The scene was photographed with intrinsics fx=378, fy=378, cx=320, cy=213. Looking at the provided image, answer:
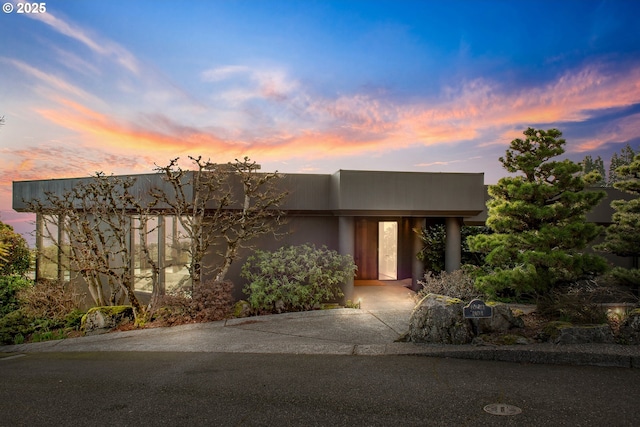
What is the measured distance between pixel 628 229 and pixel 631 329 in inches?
157

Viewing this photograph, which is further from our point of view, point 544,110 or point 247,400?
point 544,110

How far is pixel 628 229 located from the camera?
8.59 metres

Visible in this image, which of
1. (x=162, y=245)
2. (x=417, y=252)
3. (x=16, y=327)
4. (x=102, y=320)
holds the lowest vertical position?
(x=16, y=327)

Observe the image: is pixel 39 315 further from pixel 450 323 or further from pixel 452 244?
pixel 452 244

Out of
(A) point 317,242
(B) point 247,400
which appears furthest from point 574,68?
(B) point 247,400

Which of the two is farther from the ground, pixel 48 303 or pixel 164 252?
pixel 164 252

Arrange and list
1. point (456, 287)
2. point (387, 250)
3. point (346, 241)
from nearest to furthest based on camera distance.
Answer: point (456, 287) < point (346, 241) < point (387, 250)

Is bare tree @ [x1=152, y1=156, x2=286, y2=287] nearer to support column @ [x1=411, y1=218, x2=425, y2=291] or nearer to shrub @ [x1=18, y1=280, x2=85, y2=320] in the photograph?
shrub @ [x1=18, y1=280, x2=85, y2=320]

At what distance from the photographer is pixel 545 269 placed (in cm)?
789

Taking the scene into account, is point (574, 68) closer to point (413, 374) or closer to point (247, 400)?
point (413, 374)

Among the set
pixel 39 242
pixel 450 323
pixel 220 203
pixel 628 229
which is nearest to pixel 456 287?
pixel 450 323

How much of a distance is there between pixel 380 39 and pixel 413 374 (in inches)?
341

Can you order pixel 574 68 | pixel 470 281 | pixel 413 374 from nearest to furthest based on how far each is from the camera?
pixel 413 374
pixel 470 281
pixel 574 68

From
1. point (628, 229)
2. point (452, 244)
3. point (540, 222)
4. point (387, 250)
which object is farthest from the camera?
point (387, 250)
